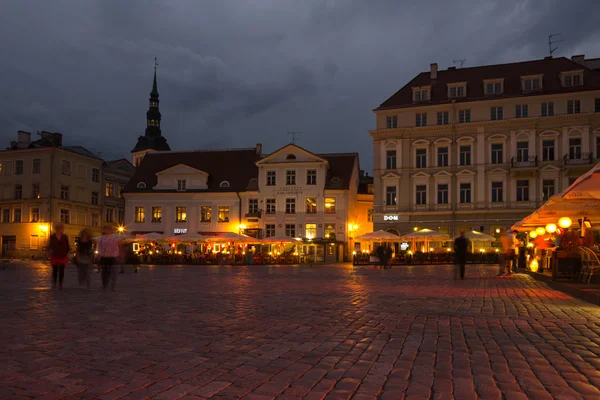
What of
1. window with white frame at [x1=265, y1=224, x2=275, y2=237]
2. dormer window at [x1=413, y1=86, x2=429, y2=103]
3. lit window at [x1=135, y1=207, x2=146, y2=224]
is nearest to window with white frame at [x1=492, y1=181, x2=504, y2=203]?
dormer window at [x1=413, y1=86, x2=429, y2=103]

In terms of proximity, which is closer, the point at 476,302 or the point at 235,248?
the point at 476,302

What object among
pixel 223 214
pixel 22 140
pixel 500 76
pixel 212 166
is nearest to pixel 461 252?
pixel 500 76

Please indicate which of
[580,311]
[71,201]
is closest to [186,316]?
[580,311]

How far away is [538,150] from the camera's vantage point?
45.6 metres

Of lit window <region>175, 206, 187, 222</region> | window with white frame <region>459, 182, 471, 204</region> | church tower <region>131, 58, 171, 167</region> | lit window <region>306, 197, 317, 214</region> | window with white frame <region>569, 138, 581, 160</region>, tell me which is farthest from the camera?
church tower <region>131, 58, 171, 167</region>

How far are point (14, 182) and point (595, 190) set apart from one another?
57.5 metres

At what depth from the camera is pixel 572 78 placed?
45.8 meters

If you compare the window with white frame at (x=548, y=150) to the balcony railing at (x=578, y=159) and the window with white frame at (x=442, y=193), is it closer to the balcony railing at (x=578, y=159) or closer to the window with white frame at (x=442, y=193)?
the balcony railing at (x=578, y=159)

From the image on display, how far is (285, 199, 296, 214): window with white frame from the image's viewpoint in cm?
5091

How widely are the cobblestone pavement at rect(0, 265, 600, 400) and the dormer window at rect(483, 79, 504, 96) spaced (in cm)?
4041

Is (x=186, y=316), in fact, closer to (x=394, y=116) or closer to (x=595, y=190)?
(x=595, y=190)

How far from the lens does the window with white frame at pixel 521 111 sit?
151 feet

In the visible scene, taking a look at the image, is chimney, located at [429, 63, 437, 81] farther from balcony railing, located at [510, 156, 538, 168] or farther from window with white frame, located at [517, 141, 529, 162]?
balcony railing, located at [510, 156, 538, 168]

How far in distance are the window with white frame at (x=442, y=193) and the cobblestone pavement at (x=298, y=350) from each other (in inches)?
1486
